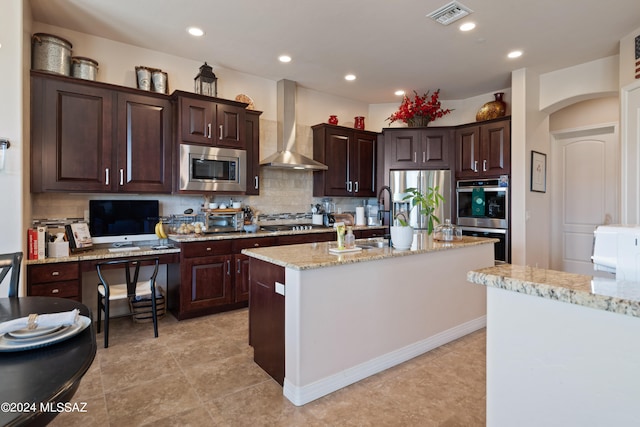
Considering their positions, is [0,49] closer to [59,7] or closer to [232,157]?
[59,7]

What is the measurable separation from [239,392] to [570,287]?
1.99 m

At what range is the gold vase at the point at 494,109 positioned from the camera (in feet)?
15.4

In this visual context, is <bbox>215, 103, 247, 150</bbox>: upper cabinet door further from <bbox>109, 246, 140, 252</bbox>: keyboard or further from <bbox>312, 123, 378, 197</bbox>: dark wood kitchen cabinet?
<bbox>109, 246, 140, 252</bbox>: keyboard

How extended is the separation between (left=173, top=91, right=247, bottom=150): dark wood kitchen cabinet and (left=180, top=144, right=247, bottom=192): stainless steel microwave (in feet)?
0.30

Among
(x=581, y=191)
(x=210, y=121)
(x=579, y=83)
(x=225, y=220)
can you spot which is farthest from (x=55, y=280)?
(x=581, y=191)

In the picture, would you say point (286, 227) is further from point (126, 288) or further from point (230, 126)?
point (126, 288)

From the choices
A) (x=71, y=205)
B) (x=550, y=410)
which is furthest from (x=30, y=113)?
(x=550, y=410)

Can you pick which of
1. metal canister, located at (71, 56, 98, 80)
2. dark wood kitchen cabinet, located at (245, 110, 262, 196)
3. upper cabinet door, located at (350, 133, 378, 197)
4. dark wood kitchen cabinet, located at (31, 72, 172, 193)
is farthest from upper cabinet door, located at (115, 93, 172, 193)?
upper cabinet door, located at (350, 133, 378, 197)

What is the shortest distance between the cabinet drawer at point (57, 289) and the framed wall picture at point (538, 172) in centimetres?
520

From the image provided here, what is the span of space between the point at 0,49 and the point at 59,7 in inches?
27.8

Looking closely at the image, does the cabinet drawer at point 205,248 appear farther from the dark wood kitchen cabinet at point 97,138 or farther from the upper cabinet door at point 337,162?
the upper cabinet door at point 337,162

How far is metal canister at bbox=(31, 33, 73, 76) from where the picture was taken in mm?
3012

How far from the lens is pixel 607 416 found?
97 cm

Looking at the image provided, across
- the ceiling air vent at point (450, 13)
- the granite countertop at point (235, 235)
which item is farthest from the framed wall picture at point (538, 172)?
the granite countertop at point (235, 235)
